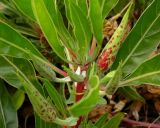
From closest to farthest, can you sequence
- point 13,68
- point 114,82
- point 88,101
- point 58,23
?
point 88,101
point 114,82
point 58,23
point 13,68

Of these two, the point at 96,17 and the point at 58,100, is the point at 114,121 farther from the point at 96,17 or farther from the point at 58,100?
the point at 96,17

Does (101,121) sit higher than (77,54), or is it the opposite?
(77,54)

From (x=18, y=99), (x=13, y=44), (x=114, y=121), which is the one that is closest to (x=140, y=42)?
(x=114, y=121)

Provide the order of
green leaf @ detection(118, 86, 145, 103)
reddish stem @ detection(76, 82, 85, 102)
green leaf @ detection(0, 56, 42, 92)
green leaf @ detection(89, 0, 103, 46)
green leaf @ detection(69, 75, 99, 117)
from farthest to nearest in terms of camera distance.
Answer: green leaf @ detection(118, 86, 145, 103)
green leaf @ detection(0, 56, 42, 92)
reddish stem @ detection(76, 82, 85, 102)
green leaf @ detection(89, 0, 103, 46)
green leaf @ detection(69, 75, 99, 117)

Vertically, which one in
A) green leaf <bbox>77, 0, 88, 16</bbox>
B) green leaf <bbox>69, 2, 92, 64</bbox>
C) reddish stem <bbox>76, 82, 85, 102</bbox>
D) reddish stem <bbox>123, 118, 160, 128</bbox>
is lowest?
reddish stem <bbox>123, 118, 160, 128</bbox>

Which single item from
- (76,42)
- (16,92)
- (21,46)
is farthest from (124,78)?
(16,92)

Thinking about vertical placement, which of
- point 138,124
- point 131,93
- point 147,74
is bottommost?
point 138,124

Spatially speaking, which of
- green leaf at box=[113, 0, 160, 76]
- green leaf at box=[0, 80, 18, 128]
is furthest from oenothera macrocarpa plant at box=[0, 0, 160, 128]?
green leaf at box=[0, 80, 18, 128]

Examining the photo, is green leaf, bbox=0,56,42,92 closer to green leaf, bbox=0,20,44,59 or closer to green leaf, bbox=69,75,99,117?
green leaf, bbox=0,20,44,59
